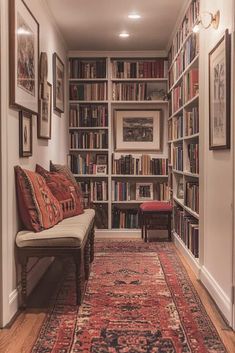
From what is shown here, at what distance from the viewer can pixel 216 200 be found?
3215 millimetres

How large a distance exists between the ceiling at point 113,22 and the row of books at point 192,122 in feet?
3.69

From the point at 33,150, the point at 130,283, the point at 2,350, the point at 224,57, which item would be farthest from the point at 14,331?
the point at 224,57

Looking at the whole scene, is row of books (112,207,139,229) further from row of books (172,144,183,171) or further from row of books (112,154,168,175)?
row of books (172,144,183,171)

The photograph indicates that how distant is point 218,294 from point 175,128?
286cm

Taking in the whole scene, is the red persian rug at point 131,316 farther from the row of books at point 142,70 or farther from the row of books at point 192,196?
the row of books at point 142,70

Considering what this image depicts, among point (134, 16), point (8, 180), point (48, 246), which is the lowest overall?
point (48, 246)

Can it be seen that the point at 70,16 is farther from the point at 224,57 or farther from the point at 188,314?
the point at 188,314

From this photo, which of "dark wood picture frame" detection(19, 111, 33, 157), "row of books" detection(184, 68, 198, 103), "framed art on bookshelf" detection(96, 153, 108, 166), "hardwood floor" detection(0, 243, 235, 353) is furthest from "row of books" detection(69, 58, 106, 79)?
"hardwood floor" detection(0, 243, 235, 353)

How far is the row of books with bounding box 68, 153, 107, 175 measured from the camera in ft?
20.7

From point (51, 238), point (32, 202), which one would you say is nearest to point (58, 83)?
point (32, 202)

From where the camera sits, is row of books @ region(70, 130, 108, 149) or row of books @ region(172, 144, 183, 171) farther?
row of books @ region(70, 130, 108, 149)

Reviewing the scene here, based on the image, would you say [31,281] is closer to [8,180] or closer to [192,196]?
[8,180]

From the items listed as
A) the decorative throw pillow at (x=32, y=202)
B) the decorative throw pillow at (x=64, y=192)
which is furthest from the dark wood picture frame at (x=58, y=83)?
the decorative throw pillow at (x=32, y=202)

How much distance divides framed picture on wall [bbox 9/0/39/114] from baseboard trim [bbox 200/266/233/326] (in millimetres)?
1952
